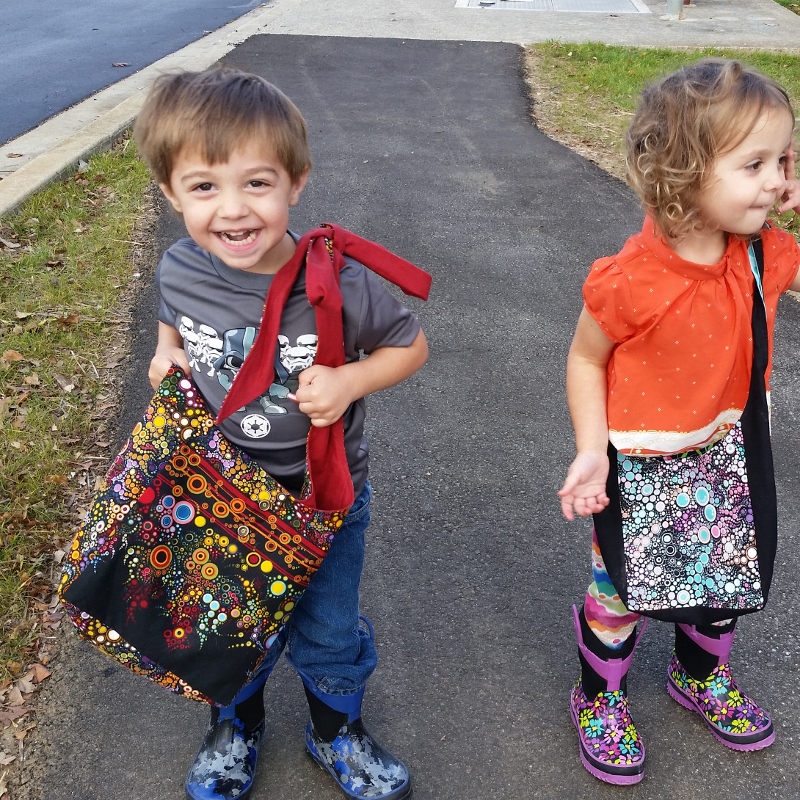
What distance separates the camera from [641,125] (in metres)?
1.88

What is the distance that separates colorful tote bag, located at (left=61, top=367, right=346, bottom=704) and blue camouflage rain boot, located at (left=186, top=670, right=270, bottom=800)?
Answer: 1.27ft

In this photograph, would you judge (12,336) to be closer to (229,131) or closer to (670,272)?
(229,131)

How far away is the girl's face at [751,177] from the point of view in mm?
1743

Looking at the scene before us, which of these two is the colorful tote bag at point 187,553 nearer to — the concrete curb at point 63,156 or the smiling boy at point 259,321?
the smiling boy at point 259,321

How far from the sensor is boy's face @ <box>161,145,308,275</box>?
1.75 m

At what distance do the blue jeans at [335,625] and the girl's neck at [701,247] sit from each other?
879 mm

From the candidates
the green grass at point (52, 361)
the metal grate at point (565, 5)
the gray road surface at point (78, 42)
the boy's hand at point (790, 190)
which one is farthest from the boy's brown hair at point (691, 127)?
the metal grate at point (565, 5)

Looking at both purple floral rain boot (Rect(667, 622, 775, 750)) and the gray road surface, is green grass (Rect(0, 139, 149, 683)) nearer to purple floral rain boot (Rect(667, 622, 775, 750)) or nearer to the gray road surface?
purple floral rain boot (Rect(667, 622, 775, 750))

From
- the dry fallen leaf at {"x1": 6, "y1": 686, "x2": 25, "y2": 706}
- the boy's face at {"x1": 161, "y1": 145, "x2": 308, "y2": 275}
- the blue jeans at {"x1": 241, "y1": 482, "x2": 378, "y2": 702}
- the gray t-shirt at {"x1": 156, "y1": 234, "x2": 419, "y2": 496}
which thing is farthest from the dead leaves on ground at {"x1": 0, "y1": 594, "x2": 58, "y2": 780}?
the boy's face at {"x1": 161, "y1": 145, "x2": 308, "y2": 275}

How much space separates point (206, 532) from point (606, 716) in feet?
3.85

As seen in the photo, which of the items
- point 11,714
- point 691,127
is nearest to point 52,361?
point 11,714

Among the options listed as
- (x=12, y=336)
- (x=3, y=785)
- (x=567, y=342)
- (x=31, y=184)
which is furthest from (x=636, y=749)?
(x=31, y=184)

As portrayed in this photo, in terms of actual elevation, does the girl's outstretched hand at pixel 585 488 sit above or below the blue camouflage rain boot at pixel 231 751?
above

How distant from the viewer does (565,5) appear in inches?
513
